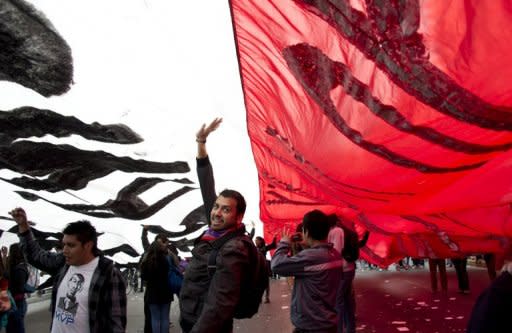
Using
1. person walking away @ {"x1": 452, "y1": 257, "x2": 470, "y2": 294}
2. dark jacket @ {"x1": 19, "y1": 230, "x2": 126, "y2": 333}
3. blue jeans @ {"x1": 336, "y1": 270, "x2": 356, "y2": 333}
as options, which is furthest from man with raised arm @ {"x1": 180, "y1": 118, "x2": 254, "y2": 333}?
person walking away @ {"x1": 452, "y1": 257, "x2": 470, "y2": 294}

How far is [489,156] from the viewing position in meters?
2.40

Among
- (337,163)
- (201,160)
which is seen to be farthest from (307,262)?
(201,160)

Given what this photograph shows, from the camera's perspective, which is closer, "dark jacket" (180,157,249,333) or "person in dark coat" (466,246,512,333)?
"person in dark coat" (466,246,512,333)

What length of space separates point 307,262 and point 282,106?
1067mm

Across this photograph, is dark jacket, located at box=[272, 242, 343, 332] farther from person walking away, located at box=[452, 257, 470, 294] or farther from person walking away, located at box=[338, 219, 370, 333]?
person walking away, located at box=[452, 257, 470, 294]

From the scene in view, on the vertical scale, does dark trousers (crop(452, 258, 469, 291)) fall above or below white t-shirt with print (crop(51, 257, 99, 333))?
below

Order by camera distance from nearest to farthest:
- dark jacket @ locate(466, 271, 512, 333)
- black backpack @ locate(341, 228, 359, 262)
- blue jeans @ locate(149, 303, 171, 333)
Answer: dark jacket @ locate(466, 271, 512, 333) < black backpack @ locate(341, 228, 359, 262) < blue jeans @ locate(149, 303, 171, 333)

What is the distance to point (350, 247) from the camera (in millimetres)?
5754

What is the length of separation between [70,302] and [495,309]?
86.4 inches

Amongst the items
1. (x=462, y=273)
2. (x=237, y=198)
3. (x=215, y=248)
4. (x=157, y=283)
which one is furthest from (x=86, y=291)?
(x=462, y=273)

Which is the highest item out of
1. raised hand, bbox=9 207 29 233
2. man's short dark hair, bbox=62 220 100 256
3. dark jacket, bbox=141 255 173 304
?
raised hand, bbox=9 207 29 233

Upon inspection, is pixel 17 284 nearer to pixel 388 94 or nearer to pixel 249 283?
pixel 249 283

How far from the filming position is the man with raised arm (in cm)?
214

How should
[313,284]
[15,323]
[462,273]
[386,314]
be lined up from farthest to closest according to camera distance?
1. [462,273]
2. [386,314]
3. [15,323]
4. [313,284]
